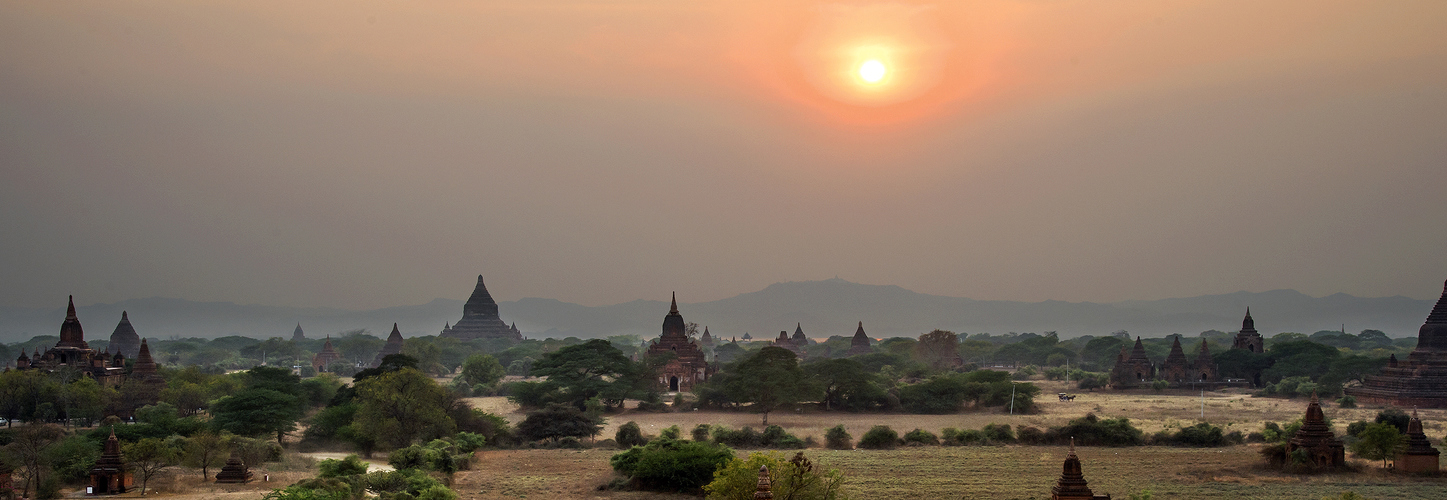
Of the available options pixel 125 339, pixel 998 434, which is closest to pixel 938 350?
pixel 998 434

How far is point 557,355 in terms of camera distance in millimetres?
72938

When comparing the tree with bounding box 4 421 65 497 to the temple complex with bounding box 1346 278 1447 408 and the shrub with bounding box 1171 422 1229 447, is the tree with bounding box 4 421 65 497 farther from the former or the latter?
the temple complex with bounding box 1346 278 1447 408

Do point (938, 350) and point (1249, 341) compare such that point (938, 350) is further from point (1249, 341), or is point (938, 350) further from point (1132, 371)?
point (1132, 371)

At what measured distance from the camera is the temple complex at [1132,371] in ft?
299

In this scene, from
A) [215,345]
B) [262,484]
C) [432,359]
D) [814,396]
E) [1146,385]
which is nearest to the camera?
[262,484]

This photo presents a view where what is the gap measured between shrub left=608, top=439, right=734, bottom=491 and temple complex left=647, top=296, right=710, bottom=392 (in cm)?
4366

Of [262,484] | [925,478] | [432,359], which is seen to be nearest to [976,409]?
[925,478]

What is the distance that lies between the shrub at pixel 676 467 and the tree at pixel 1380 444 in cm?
2268

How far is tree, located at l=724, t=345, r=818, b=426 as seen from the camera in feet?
221

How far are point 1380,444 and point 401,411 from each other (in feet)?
122

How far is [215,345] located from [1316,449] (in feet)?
537

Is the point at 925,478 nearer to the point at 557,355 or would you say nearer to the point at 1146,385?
the point at 557,355

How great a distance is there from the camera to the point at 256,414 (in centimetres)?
5212

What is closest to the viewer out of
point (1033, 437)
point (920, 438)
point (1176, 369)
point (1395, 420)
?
point (1033, 437)
